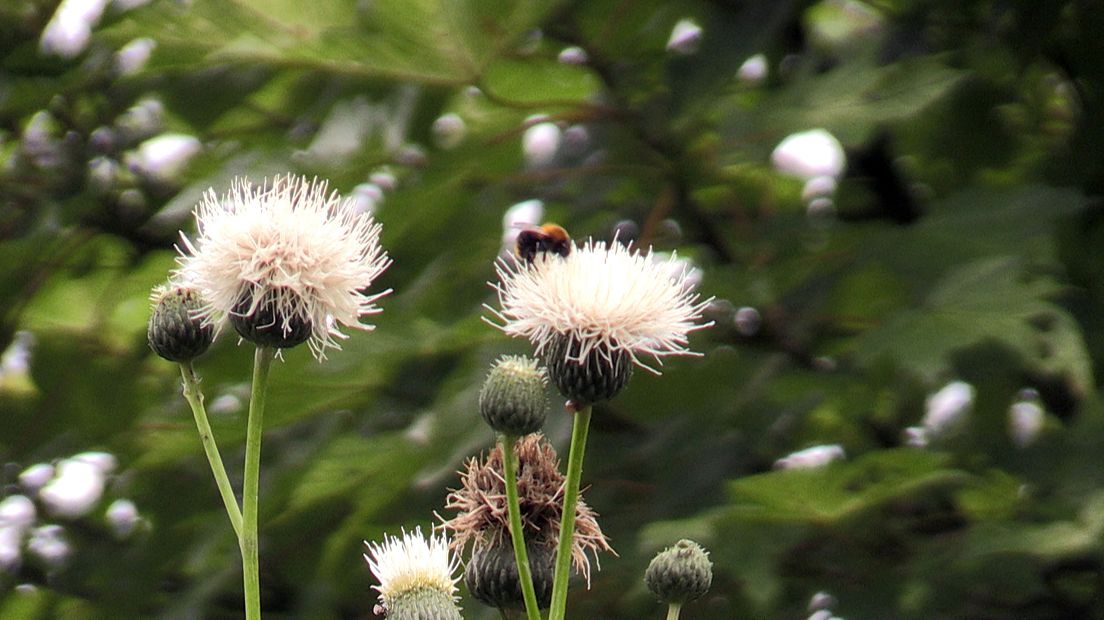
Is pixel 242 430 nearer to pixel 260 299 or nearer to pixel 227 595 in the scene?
pixel 227 595

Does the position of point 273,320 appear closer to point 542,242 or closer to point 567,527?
point 567,527

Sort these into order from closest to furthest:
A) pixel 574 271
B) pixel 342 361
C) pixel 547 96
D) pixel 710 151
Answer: pixel 574 271, pixel 342 361, pixel 710 151, pixel 547 96

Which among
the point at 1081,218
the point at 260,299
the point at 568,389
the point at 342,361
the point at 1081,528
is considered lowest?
the point at 568,389

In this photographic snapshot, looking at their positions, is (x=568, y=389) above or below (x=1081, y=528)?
below

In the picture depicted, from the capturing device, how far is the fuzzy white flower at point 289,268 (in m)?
1.63

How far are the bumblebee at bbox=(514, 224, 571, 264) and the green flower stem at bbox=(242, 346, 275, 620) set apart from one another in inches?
25.2

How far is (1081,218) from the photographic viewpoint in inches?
184

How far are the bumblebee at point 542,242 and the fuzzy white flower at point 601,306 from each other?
33 centimetres

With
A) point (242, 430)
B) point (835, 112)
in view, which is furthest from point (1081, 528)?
point (242, 430)

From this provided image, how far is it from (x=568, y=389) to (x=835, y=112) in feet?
7.16

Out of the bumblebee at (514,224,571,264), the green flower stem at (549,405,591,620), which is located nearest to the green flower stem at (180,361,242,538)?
the green flower stem at (549,405,591,620)

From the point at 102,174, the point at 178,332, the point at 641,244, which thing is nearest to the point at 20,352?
the point at 102,174

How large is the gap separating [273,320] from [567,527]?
0.43 m

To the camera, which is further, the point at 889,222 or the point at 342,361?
→ the point at 889,222
